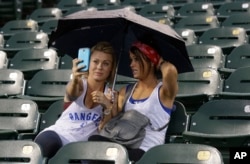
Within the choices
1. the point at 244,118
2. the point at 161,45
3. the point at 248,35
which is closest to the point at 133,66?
the point at 161,45

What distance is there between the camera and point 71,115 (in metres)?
5.19

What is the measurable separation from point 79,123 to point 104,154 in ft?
2.78

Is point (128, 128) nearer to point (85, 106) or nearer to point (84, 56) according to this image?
point (85, 106)

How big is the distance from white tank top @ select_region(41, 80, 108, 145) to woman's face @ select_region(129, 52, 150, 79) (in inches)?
9.4

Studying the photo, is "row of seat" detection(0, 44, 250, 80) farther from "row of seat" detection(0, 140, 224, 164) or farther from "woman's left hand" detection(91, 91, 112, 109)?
"row of seat" detection(0, 140, 224, 164)

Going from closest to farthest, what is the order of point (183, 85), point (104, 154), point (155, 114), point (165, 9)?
point (104, 154), point (155, 114), point (183, 85), point (165, 9)

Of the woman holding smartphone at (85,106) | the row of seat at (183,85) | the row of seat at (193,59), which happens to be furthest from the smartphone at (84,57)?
the row of seat at (193,59)

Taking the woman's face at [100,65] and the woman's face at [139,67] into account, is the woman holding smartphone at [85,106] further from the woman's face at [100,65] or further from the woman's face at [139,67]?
the woman's face at [139,67]

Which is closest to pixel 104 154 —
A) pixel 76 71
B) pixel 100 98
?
pixel 100 98

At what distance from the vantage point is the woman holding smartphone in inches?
198

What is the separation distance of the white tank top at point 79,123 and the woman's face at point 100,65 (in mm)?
96

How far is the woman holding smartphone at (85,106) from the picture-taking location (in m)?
5.03

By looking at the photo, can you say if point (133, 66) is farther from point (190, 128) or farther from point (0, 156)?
point (0, 156)

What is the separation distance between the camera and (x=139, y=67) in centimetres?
508
